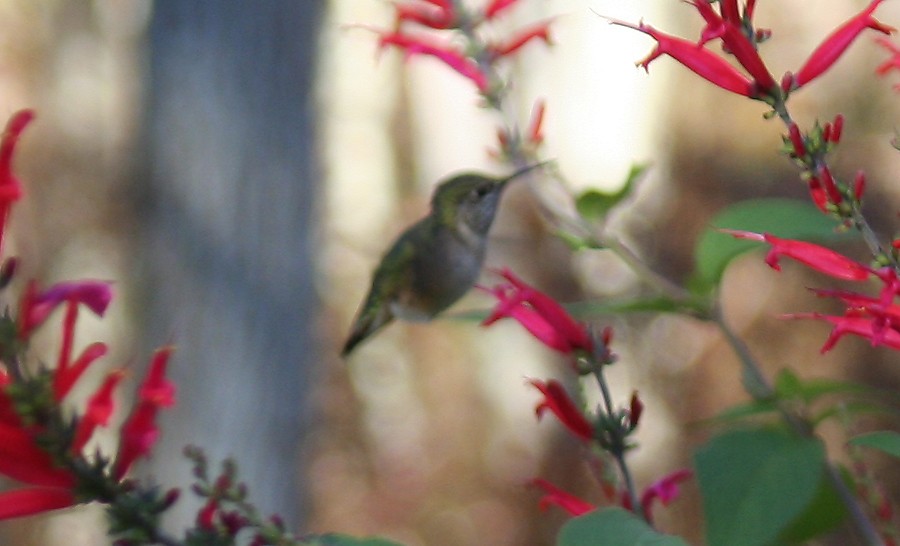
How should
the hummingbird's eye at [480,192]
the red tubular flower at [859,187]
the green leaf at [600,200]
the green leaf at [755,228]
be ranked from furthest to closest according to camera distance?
the hummingbird's eye at [480,192]
the green leaf at [600,200]
the green leaf at [755,228]
the red tubular flower at [859,187]

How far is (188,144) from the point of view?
2816 millimetres

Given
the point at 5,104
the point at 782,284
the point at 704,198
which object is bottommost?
the point at 782,284

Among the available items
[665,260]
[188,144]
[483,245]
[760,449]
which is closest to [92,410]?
[760,449]

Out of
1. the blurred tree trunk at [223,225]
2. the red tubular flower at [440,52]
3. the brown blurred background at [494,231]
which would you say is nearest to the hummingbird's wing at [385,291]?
the red tubular flower at [440,52]

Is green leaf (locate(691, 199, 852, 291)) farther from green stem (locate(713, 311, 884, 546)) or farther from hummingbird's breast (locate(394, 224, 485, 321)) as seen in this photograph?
hummingbird's breast (locate(394, 224, 485, 321))

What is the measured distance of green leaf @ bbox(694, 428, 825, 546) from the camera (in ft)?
2.92

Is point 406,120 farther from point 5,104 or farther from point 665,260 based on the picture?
point 5,104

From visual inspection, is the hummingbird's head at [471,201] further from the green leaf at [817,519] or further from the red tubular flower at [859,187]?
the red tubular flower at [859,187]

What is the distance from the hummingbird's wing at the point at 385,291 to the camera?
1735 mm

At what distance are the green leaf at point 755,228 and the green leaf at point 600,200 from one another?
0.32ft

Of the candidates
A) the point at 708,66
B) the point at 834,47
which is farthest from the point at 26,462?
the point at 834,47

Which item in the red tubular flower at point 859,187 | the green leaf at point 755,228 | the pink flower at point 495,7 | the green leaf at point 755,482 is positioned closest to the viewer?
the red tubular flower at point 859,187

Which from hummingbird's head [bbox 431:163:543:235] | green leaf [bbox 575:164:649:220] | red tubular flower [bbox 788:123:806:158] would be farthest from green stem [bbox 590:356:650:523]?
hummingbird's head [bbox 431:163:543:235]

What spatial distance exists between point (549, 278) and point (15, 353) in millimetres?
4516
